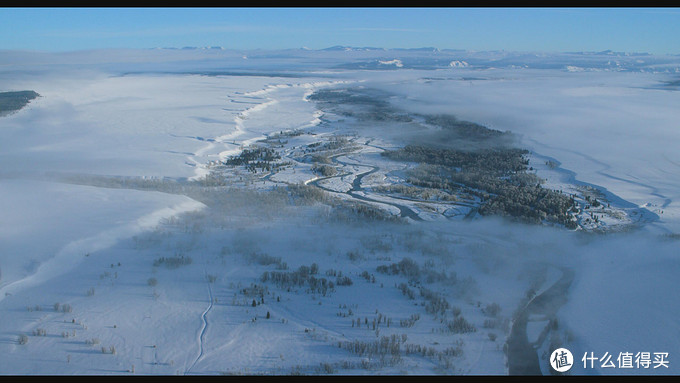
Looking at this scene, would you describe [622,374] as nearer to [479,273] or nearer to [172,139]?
[479,273]

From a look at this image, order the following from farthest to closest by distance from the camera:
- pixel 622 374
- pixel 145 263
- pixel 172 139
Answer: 1. pixel 172 139
2. pixel 145 263
3. pixel 622 374

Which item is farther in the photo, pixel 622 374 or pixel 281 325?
pixel 281 325

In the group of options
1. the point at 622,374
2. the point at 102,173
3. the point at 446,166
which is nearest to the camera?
the point at 622,374

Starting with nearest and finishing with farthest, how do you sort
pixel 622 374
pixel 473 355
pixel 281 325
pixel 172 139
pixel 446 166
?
pixel 622 374 → pixel 473 355 → pixel 281 325 → pixel 446 166 → pixel 172 139

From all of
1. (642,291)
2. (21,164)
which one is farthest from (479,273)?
(21,164)

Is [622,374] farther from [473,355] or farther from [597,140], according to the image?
[597,140]

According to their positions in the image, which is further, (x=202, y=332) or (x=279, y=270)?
(x=279, y=270)

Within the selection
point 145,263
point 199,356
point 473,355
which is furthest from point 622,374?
point 145,263

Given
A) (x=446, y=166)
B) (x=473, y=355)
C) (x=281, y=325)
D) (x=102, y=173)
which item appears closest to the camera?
(x=473, y=355)

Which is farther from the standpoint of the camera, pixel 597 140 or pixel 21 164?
pixel 597 140
